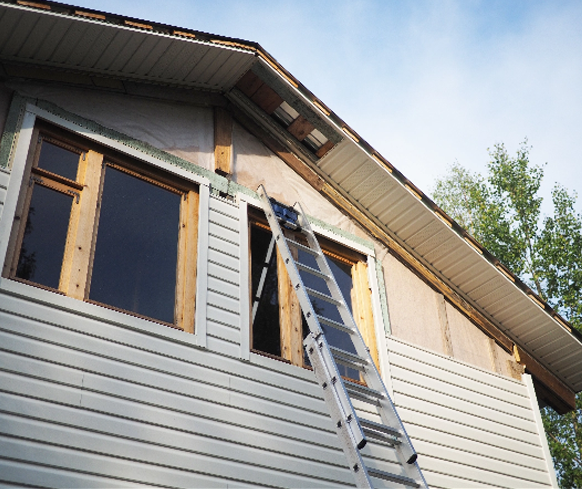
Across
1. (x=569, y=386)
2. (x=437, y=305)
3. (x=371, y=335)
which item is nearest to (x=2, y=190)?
(x=371, y=335)

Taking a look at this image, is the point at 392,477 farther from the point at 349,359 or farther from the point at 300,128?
the point at 300,128

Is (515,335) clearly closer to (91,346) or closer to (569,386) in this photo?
Result: (569,386)

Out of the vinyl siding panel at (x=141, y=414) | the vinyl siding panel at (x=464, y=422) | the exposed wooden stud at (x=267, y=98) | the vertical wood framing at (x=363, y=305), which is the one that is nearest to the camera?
the vinyl siding panel at (x=141, y=414)

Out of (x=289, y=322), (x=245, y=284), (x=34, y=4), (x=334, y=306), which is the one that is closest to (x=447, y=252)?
(x=334, y=306)

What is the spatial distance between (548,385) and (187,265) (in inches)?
223

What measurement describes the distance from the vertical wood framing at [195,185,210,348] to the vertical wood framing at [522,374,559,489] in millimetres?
4726

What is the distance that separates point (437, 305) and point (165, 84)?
Result: 432 centimetres

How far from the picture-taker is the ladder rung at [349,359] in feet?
18.2

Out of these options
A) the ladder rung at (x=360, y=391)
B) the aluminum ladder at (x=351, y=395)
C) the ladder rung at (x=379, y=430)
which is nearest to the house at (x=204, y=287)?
the aluminum ladder at (x=351, y=395)

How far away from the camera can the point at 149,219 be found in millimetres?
6344

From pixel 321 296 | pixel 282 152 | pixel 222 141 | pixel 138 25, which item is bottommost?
pixel 321 296

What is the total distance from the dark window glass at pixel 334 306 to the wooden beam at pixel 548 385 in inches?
107

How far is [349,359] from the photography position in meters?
5.75

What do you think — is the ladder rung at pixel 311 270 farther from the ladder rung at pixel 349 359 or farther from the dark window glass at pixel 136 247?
the dark window glass at pixel 136 247
